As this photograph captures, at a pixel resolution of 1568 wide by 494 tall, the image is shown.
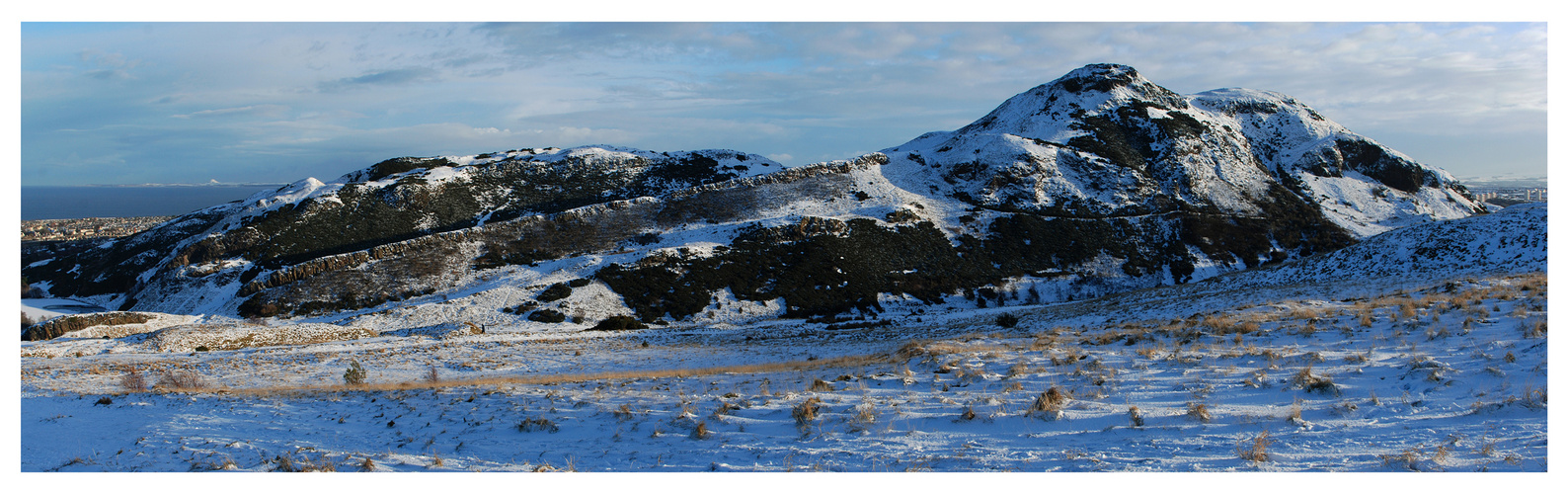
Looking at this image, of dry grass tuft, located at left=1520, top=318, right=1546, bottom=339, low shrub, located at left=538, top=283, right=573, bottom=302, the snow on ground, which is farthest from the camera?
the snow on ground

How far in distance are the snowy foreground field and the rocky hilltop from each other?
2160 cm

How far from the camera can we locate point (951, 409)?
33.6 feet

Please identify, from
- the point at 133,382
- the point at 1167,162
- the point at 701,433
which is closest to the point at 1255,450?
the point at 701,433

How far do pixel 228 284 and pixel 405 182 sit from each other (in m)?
19.3

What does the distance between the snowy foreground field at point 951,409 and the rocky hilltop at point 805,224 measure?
21.6 m

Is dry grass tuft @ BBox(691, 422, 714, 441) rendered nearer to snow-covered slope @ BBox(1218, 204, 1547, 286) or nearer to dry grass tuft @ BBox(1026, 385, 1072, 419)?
dry grass tuft @ BBox(1026, 385, 1072, 419)

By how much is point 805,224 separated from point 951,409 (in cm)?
3941

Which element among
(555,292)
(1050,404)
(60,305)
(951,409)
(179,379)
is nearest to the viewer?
(1050,404)

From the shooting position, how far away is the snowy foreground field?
8102 mm

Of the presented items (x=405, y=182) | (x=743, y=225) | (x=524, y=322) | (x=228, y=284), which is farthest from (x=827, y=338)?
(x=405, y=182)

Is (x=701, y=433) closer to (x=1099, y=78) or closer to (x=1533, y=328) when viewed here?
(x=1533, y=328)

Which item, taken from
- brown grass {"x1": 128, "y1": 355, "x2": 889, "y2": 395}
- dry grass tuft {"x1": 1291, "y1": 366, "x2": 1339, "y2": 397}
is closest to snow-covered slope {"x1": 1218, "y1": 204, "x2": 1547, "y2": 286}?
dry grass tuft {"x1": 1291, "y1": 366, "x2": 1339, "y2": 397}

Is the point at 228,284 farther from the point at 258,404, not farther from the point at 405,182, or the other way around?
the point at 258,404

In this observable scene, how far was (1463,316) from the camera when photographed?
13859mm
